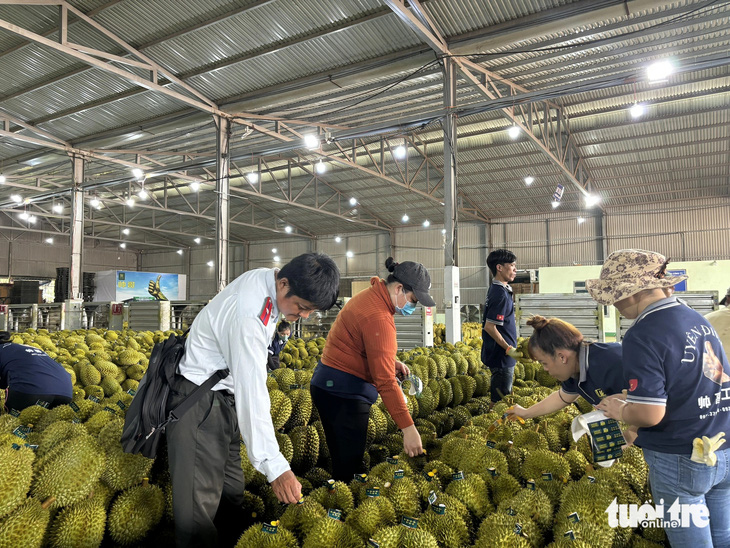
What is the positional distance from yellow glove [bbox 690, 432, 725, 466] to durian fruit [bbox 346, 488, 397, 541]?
1.10 meters

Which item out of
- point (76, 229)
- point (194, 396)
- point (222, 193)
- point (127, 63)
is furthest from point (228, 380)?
point (76, 229)

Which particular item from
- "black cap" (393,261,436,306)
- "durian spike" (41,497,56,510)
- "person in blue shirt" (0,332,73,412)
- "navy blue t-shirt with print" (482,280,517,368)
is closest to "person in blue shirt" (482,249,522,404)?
"navy blue t-shirt with print" (482,280,517,368)

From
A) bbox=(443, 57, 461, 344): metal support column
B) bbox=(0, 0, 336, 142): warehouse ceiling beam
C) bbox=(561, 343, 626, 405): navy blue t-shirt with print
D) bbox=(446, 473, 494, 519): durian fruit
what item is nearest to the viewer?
bbox=(561, 343, 626, 405): navy blue t-shirt with print

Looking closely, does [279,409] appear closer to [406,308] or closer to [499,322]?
[406,308]

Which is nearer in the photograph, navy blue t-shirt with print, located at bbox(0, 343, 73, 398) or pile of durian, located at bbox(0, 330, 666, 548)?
pile of durian, located at bbox(0, 330, 666, 548)

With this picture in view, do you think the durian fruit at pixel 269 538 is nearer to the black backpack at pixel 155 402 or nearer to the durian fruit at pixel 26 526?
the black backpack at pixel 155 402

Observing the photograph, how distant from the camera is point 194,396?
6.20 feet

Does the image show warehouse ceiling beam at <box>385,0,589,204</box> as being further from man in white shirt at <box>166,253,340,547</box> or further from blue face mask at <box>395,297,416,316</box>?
man in white shirt at <box>166,253,340,547</box>

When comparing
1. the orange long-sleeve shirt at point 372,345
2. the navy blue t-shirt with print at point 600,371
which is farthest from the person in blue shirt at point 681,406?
the orange long-sleeve shirt at point 372,345

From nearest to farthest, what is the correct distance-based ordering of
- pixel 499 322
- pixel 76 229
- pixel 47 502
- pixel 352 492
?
pixel 47 502, pixel 352 492, pixel 499 322, pixel 76 229

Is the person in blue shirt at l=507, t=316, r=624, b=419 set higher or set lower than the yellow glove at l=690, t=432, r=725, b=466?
higher

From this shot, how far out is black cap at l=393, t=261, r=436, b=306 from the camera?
2.61 meters

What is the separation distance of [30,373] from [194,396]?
2267 mm

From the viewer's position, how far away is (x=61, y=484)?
189 cm
